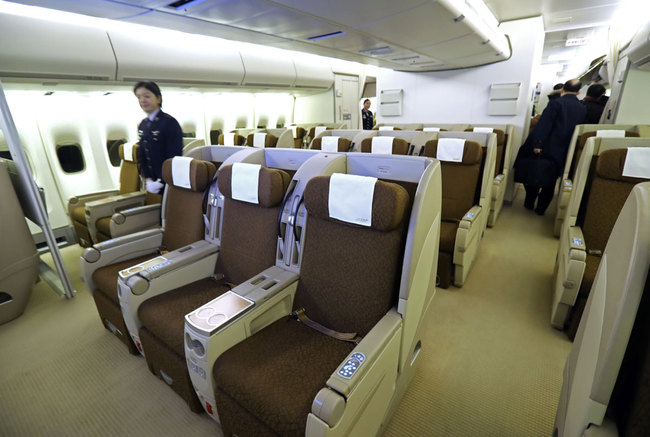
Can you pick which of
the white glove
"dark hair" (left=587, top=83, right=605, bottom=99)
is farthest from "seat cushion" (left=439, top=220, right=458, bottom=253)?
"dark hair" (left=587, top=83, right=605, bottom=99)

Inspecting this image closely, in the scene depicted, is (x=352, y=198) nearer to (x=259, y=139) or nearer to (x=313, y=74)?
(x=259, y=139)

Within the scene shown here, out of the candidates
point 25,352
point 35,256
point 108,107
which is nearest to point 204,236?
point 25,352

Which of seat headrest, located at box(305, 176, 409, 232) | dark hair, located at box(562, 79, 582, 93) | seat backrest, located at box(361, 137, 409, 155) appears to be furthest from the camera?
dark hair, located at box(562, 79, 582, 93)

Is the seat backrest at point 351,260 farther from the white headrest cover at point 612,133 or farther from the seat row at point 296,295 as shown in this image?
the white headrest cover at point 612,133

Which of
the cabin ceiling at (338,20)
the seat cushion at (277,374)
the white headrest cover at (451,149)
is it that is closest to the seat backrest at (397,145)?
the white headrest cover at (451,149)

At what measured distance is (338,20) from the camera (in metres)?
2.75

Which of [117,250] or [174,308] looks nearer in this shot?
[174,308]

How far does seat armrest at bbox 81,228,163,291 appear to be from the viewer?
2162mm

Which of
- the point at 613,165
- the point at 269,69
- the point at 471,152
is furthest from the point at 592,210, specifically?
the point at 269,69

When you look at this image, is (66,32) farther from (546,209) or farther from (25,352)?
(546,209)

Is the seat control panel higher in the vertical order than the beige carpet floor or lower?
higher

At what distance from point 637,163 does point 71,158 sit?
654 centimetres

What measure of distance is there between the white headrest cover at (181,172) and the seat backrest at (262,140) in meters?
2.91

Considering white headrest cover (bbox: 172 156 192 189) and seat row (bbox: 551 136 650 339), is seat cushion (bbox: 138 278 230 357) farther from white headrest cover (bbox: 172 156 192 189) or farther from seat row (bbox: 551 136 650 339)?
seat row (bbox: 551 136 650 339)
